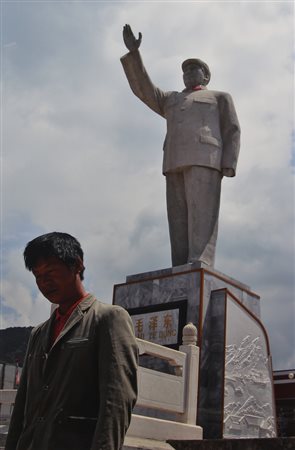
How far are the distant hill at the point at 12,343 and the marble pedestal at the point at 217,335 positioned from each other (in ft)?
19.5

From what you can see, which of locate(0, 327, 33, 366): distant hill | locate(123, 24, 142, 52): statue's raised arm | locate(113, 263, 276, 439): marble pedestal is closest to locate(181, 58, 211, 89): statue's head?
locate(123, 24, 142, 52): statue's raised arm

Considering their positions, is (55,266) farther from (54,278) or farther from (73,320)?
(73,320)

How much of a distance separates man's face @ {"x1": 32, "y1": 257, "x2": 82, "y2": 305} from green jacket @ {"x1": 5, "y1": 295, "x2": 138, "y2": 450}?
0.23ft

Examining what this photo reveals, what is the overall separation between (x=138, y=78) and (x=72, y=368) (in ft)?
19.6

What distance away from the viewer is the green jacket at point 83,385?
1.60 metres

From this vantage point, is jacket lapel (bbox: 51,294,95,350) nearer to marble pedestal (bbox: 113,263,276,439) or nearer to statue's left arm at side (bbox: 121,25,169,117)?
marble pedestal (bbox: 113,263,276,439)

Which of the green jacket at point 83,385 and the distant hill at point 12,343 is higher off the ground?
the distant hill at point 12,343

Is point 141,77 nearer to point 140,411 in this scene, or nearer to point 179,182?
point 179,182

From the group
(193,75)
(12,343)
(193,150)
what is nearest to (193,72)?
(193,75)

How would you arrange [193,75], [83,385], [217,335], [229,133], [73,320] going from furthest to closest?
[193,75], [229,133], [217,335], [73,320], [83,385]

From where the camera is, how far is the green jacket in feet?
5.26

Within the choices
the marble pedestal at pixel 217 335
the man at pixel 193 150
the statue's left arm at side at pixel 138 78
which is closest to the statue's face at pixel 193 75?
the man at pixel 193 150

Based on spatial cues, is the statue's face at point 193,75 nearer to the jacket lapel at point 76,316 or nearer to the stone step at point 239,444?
the stone step at point 239,444

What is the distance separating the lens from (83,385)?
1.68 meters
